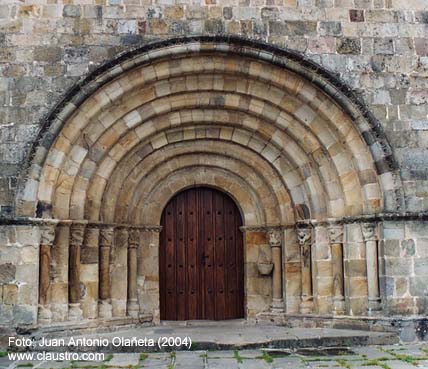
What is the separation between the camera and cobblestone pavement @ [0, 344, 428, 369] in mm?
5762

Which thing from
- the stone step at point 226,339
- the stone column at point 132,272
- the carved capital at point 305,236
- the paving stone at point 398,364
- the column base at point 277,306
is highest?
the carved capital at point 305,236

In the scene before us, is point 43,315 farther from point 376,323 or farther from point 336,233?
point 376,323

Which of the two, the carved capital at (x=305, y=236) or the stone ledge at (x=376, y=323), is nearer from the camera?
the stone ledge at (x=376, y=323)

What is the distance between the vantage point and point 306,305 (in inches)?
305

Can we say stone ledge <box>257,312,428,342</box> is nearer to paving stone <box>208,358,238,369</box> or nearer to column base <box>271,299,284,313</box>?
column base <box>271,299,284,313</box>

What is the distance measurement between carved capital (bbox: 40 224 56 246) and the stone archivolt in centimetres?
20

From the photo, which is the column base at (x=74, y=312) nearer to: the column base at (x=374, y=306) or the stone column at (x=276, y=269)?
the stone column at (x=276, y=269)

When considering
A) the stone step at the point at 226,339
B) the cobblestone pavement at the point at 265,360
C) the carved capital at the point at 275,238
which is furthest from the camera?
the carved capital at the point at 275,238

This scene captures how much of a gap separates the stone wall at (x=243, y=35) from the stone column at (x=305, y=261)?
1.38 m

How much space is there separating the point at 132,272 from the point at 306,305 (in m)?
2.38

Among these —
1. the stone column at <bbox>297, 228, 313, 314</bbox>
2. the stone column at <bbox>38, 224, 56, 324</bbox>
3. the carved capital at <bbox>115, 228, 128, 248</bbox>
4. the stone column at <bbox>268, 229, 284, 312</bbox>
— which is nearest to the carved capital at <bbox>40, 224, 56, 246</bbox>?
the stone column at <bbox>38, 224, 56, 324</bbox>

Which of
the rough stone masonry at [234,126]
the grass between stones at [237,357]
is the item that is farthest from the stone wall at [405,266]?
the grass between stones at [237,357]

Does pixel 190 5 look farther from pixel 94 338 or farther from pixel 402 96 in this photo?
pixel 94 338

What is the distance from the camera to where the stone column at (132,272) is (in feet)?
25.7
